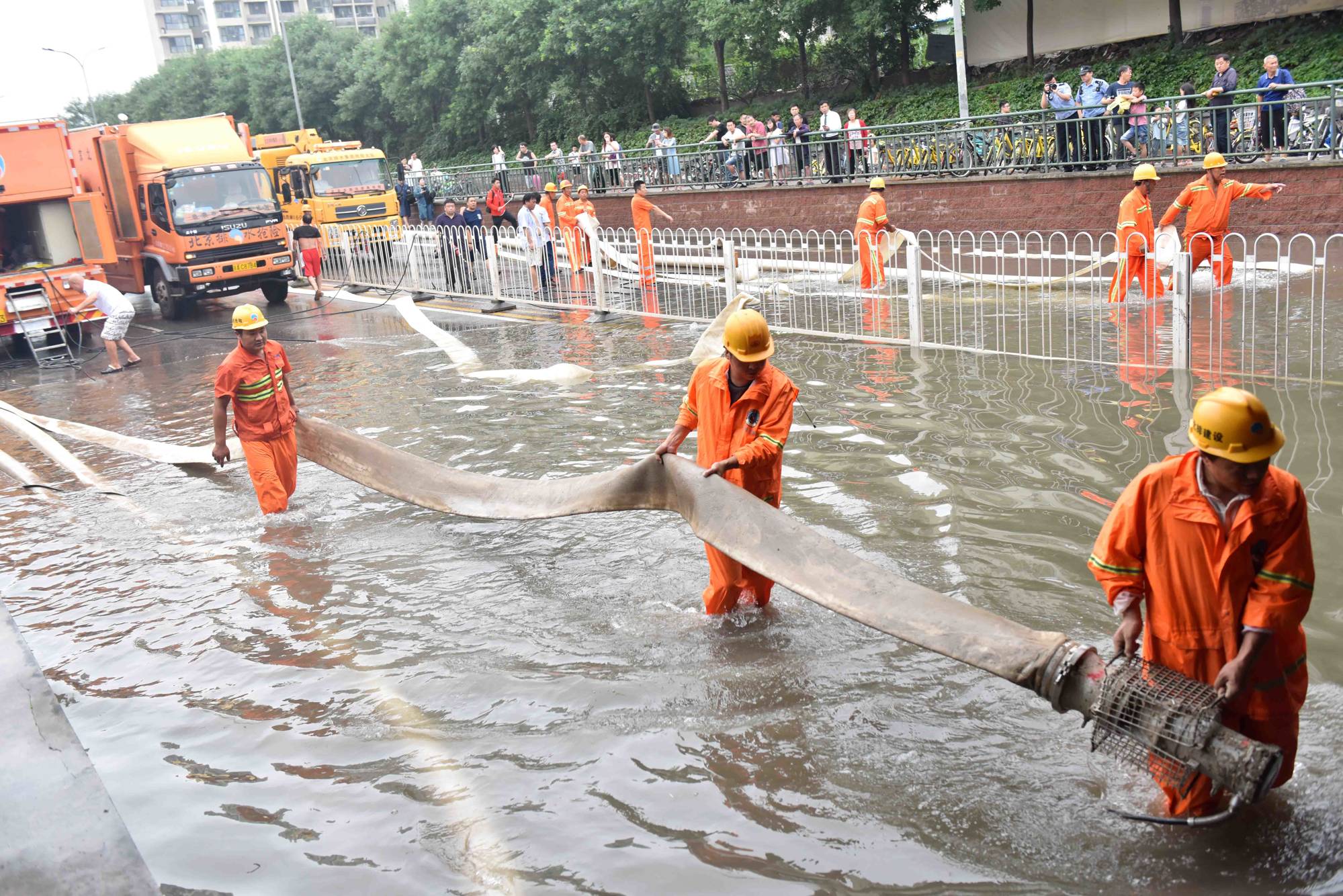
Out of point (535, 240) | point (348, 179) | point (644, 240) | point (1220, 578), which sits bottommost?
point (1220, 578)

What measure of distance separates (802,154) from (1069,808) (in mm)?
18933

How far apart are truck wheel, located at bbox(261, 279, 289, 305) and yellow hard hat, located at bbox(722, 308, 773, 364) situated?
17.9 m

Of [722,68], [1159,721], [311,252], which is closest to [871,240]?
[1159,721]

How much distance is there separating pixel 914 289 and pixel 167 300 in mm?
14810

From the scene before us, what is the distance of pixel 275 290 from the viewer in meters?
21.4

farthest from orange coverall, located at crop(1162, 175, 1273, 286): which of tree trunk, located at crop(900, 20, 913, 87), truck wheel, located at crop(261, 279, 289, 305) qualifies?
tree trunk, located at crop(900, 20, 913, 87)

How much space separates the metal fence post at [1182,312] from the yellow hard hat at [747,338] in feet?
17.4

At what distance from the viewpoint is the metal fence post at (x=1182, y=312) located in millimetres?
8844

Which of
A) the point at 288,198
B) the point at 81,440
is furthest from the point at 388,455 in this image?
the point at 288,198

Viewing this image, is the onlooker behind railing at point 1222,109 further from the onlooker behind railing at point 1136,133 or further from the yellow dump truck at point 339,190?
the yellow dump truck at point 339,190

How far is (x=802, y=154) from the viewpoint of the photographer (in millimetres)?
21578

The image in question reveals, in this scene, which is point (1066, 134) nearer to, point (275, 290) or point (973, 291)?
point (973, 291)

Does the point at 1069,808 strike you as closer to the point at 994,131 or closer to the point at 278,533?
the point at 278,533

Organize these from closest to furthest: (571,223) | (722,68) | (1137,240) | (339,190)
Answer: (1137,240)
(571,223)
(339,190)
(722,68)
